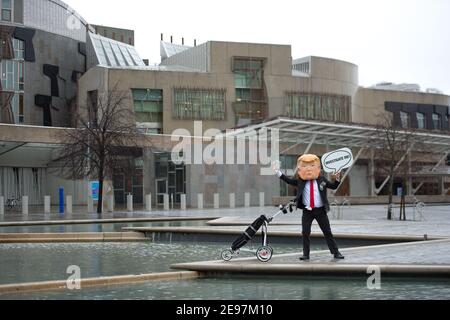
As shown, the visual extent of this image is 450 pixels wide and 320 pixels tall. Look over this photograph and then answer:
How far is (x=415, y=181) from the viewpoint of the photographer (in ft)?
218

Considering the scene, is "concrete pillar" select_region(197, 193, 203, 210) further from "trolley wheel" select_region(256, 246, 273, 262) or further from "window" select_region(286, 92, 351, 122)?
"trolley wheel" select_region(256, 246, 273, 262)

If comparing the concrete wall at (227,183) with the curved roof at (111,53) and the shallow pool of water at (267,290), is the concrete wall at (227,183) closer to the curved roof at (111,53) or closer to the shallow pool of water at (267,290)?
the curved roof at (111,53)

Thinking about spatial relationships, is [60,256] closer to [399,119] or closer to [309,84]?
[309,84]

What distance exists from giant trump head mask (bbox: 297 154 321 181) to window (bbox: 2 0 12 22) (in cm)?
5139

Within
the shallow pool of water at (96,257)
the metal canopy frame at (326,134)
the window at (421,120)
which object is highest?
the window at (421,120)

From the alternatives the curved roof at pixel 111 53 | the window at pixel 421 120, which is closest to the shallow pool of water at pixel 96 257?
the curved roof at pixel 111 53

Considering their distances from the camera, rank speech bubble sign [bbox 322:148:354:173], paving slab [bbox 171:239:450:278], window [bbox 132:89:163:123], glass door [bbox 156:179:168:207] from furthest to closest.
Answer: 1. window [bbox 132:89:163:123]
2. glass door [bbox 156:179:168:207]
3. speech bubble sign [bbox 322:148:354:173]
4. paving slab [bbox 171:239:450:278]

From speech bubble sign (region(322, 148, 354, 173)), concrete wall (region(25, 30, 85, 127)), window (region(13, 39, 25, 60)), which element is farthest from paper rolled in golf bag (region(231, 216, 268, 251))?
window (region(13, 39, 25, 60))

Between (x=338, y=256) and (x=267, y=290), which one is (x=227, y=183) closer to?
(x=338, y=256)

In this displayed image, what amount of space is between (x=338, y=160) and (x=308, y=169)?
0.60 meters

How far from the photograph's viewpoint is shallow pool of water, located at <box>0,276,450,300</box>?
9.91 metres

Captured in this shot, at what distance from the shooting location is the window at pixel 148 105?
59.1 m

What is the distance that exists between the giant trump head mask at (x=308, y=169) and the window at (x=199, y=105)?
156ft
